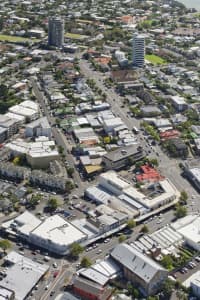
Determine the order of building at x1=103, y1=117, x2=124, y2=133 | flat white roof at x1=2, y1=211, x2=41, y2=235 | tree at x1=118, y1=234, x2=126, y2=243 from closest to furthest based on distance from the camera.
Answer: tree at x1=118, y1=234, x2=126, y2=243, flat white roof at x1=2, y1=211, x2=41, y2=235, building at x1=103, y1=117, x2=124, y2=133

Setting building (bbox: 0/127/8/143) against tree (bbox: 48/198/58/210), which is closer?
tree (bbox: 48/198/58/210)

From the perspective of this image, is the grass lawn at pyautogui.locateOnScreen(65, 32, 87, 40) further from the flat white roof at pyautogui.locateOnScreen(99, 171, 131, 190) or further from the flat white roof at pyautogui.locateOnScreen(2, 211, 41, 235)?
the flat white roof at pyautogui.locateOnScreen(2, 211, 41, 235)

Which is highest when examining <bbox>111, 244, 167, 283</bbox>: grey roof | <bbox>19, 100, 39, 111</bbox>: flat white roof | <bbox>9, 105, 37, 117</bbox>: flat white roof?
<bbox>111, 244, 167, 283</bbox>: grey roof

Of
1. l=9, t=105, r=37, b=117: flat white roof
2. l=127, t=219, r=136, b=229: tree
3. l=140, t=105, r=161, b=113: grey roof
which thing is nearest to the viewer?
l=127, t=219, r=136, b=229: tree

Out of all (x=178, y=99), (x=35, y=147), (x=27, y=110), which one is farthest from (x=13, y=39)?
(x=35, y=147)

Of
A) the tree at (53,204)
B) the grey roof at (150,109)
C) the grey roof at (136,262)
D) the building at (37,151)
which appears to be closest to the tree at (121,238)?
the grey roof at (136,262)

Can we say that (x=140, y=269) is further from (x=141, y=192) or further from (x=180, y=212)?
(x=141, y=192)

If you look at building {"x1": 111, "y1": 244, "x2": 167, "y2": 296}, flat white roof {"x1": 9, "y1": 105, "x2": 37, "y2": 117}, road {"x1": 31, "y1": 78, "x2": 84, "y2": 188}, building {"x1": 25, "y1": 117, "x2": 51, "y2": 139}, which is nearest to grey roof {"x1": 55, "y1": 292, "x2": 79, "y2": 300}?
building {"x1": 111, "y1": 244, "x2": 167, "y2": 296}
